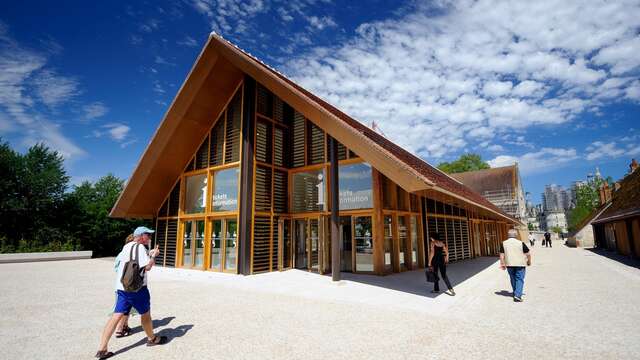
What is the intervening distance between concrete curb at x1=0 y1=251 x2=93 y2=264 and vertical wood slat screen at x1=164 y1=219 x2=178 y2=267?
1196cm

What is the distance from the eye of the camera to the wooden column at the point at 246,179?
11.1 meters

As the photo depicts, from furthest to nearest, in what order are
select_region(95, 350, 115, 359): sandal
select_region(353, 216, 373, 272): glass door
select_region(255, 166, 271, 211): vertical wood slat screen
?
select_region(255, 166, 271, 211): vertical wood slat screen, select_region(353, 216, 373, 272): glass door, select_region(95, 350, 115, 359): sandal

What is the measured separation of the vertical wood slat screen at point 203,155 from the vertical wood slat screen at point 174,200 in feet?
5.24

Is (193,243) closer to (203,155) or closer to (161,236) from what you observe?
(161,236)

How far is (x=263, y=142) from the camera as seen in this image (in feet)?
41.1

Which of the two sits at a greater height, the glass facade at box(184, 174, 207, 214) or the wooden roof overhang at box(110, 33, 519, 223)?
the wooden roof overhang at box(110, 33, 519, 223)

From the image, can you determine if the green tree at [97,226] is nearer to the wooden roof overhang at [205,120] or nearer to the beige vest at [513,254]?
the wooden roof overhang at [205,120]

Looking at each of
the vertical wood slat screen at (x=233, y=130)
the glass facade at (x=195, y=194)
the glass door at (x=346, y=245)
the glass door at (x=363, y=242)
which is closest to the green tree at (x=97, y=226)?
the glass facade at (x=195, y=194)

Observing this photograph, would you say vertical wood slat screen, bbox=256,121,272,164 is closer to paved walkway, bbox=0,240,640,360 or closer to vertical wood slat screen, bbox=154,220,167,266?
paved walkway, bbox=0,240,640,360

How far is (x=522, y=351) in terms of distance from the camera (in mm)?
3990

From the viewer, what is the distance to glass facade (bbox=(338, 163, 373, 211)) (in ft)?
36.2

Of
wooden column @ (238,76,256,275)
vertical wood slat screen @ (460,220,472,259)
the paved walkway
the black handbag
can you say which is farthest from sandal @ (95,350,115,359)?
vertical wood slat screen @ (460,220,472,259)

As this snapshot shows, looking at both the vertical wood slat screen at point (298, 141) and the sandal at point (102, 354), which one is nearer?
the sandal at point (102, 354)

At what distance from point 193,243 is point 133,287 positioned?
32.2 feet
